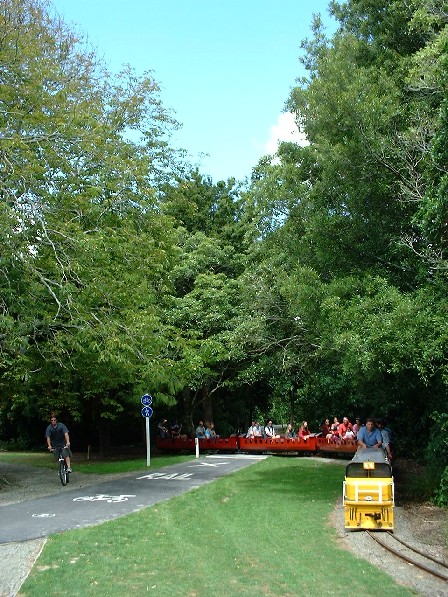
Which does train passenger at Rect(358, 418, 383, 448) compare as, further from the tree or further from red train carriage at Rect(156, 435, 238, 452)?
red train carriage at Rect(156, 435, 238, 452)

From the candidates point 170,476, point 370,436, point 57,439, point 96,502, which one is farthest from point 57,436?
point 370,436

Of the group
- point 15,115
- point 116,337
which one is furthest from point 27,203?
point 116,337

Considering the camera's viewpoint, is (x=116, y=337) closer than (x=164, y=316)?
Yes

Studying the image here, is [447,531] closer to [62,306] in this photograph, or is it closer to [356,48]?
[62,306]

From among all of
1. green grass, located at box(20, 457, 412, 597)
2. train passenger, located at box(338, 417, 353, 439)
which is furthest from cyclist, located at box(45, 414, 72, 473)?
train passenger, located at box(338, 417, 353, 439)

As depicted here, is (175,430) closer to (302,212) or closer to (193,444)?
(193,444)

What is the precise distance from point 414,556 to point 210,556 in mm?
3161

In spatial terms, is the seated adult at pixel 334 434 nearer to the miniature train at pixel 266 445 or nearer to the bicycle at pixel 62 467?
the miniature train at pixel 266 445

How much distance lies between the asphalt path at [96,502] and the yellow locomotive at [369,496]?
443 cm

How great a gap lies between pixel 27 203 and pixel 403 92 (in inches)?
382

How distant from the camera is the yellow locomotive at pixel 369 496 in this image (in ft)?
38.6

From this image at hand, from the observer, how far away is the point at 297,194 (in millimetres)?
18422

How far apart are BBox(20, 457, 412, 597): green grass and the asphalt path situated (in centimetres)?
66

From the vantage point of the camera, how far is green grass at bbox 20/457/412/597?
8062mm
